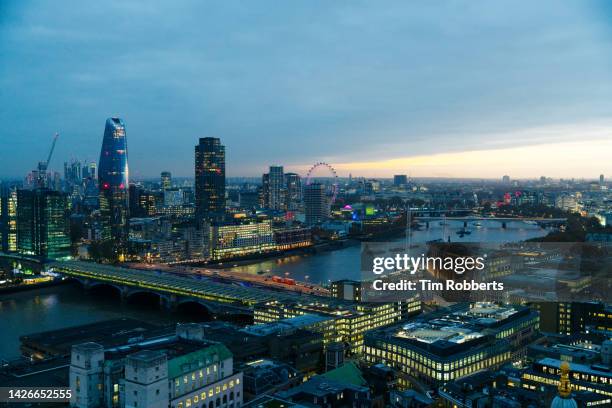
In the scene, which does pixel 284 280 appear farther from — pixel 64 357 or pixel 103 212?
pixel 103 212

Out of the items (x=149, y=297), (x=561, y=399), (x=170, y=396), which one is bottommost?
(x=149, y=297)

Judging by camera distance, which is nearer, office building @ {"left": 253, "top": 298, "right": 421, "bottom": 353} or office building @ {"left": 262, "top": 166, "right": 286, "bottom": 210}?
office building @ {"left": 253, "top": 298, "right": 421, "bottom": 353}

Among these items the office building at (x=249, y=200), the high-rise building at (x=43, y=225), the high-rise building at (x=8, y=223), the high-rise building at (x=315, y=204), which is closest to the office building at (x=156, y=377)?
the high-rise building at (x=43, y=225)

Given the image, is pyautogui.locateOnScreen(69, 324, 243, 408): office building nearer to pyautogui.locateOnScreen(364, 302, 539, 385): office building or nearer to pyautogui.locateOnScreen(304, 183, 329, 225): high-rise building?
pyautogui.locateOnScreen(364, 302, 539, 385): office building

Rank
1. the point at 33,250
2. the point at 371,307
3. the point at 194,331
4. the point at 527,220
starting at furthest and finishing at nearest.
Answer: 1. the point at 527,220
2. the point at 33,250
3. the point at 371,307
4. the point at 194,331

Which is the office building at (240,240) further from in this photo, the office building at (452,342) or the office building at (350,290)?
the office building at (452,342)

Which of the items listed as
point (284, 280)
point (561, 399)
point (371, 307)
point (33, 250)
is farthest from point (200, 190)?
point (561, 399)

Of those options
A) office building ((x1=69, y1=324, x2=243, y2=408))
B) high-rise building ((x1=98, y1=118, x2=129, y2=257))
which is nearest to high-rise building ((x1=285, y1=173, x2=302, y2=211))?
high-rise building ((x1=98, y1=118, x2=129, y2=257))
